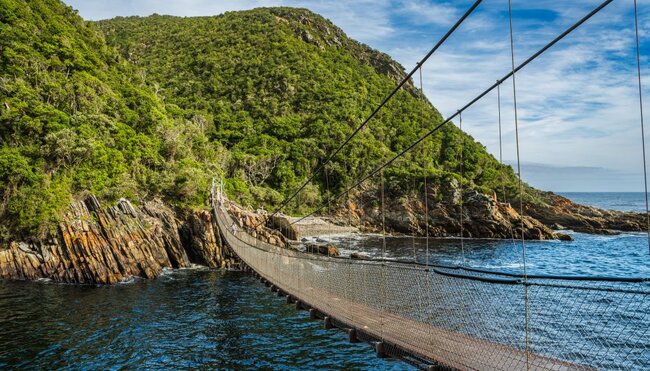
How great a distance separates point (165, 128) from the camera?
24781 mm

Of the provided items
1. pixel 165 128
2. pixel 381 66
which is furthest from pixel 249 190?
pixel 381 66

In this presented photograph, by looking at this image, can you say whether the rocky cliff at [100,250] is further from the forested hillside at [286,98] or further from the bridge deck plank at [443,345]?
the bridge deck plank at [443,345]

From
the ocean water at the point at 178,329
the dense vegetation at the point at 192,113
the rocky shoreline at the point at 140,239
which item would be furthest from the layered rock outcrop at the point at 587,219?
the ocean water at the point at 178,329

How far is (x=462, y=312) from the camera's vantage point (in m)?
11.2

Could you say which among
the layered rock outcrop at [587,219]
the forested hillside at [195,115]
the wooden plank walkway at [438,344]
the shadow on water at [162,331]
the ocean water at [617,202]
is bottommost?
the shadow on water at [162,331]

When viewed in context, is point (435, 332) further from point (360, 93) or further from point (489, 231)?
point (360, 93)

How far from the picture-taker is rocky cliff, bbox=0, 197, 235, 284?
15570 mm

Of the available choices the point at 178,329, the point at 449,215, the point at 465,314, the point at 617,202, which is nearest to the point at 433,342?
the point at 465,314

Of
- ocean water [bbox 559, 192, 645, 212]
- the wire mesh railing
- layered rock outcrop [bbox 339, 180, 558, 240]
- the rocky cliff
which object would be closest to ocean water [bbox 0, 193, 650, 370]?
the wire mesh railing

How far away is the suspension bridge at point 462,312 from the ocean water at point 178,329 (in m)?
0.20

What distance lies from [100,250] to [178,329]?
283 inches

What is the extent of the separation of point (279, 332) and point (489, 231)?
2276 centimetres

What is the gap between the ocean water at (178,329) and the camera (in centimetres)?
855

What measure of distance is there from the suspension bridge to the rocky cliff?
14.4 feet
